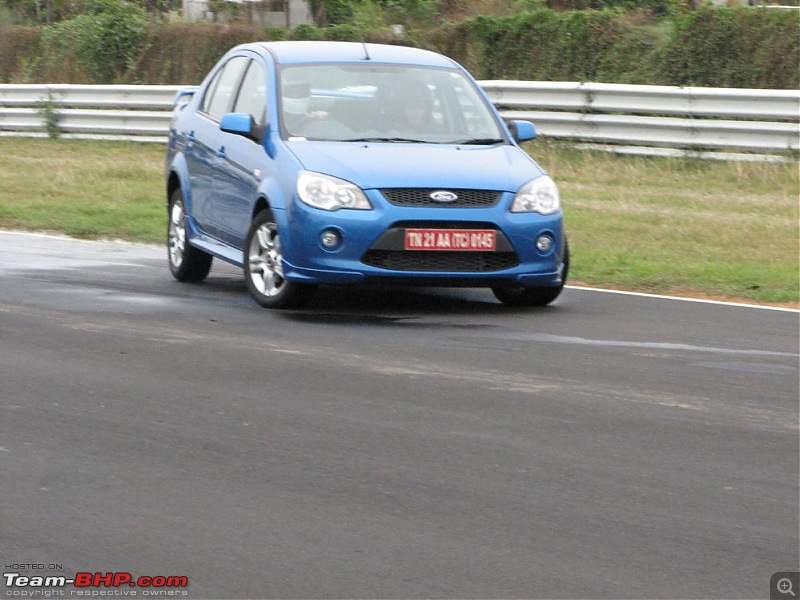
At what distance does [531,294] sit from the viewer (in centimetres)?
1034

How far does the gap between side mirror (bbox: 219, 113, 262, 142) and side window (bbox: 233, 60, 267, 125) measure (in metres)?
0.14

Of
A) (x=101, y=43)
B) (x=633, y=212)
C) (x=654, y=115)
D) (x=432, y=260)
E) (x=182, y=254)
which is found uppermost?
(x=432, y=260)

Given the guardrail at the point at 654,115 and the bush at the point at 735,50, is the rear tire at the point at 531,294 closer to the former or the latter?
the guardrail at the point at 654,115

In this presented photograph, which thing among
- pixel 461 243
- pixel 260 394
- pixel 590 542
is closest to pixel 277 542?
pixel 590 542

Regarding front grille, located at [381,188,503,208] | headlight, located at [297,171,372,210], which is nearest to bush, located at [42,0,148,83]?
headlight, located at [297,171,372,210]

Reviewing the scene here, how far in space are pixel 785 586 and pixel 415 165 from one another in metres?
5.50

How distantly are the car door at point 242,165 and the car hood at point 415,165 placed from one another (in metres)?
0.41

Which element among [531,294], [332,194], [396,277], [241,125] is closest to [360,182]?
[332,194]

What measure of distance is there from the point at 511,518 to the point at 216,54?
79.1ft

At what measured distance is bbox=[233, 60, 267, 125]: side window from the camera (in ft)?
34.9

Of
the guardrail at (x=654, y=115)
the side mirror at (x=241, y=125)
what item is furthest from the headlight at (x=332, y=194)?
the guardrail at (x=654, y=115)

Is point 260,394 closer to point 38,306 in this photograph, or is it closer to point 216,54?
point 38,306

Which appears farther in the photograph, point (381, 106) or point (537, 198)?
point (381, 106)

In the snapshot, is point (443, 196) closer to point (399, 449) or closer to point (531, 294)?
point (531, 294)
